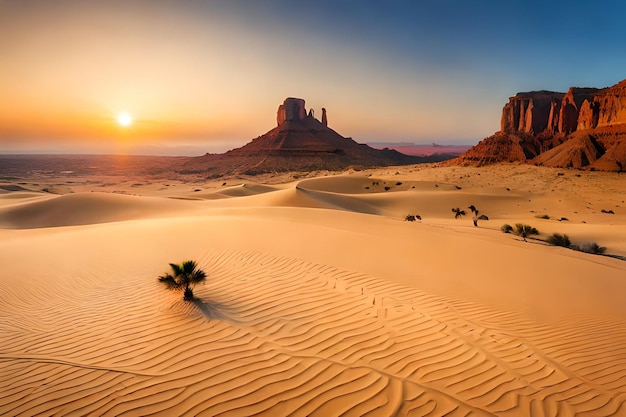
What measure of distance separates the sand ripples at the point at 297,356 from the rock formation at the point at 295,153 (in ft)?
264

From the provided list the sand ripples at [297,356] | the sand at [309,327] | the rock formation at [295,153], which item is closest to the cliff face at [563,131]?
the rock formation at [295,153]

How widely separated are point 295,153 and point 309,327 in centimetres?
10408

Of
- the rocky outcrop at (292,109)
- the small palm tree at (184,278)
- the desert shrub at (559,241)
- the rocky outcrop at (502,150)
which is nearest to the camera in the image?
the small palm tree at (184,278)

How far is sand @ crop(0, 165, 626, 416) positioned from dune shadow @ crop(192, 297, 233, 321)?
4 centimetres

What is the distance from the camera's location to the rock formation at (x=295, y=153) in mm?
95188

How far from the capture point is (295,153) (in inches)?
4205

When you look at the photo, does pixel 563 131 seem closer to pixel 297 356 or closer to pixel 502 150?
pixel 502 150

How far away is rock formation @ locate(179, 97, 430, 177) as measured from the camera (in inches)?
3748

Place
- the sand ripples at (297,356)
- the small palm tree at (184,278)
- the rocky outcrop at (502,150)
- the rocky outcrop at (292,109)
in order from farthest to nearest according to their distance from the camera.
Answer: the rocky outcrop at (292,109)
the rocky outcrop at (502,150)
the small palm tree at (184,278)
the sand ripples at (297,356)

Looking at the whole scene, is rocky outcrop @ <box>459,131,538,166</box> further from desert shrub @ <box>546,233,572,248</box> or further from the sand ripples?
the sand ripples

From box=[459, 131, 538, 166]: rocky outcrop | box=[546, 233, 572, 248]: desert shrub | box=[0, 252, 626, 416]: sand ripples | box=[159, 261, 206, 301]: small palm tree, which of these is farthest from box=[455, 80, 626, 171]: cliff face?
box=[159, 261, 206, 301]: small palm tree

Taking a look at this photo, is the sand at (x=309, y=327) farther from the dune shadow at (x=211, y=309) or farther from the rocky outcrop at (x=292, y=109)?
the rocky outcrop at (x=292, y=109)

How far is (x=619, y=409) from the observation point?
3674mm

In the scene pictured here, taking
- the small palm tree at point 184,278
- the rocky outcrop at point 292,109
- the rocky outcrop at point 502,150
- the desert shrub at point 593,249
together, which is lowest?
the desert shrub at point 593,249
